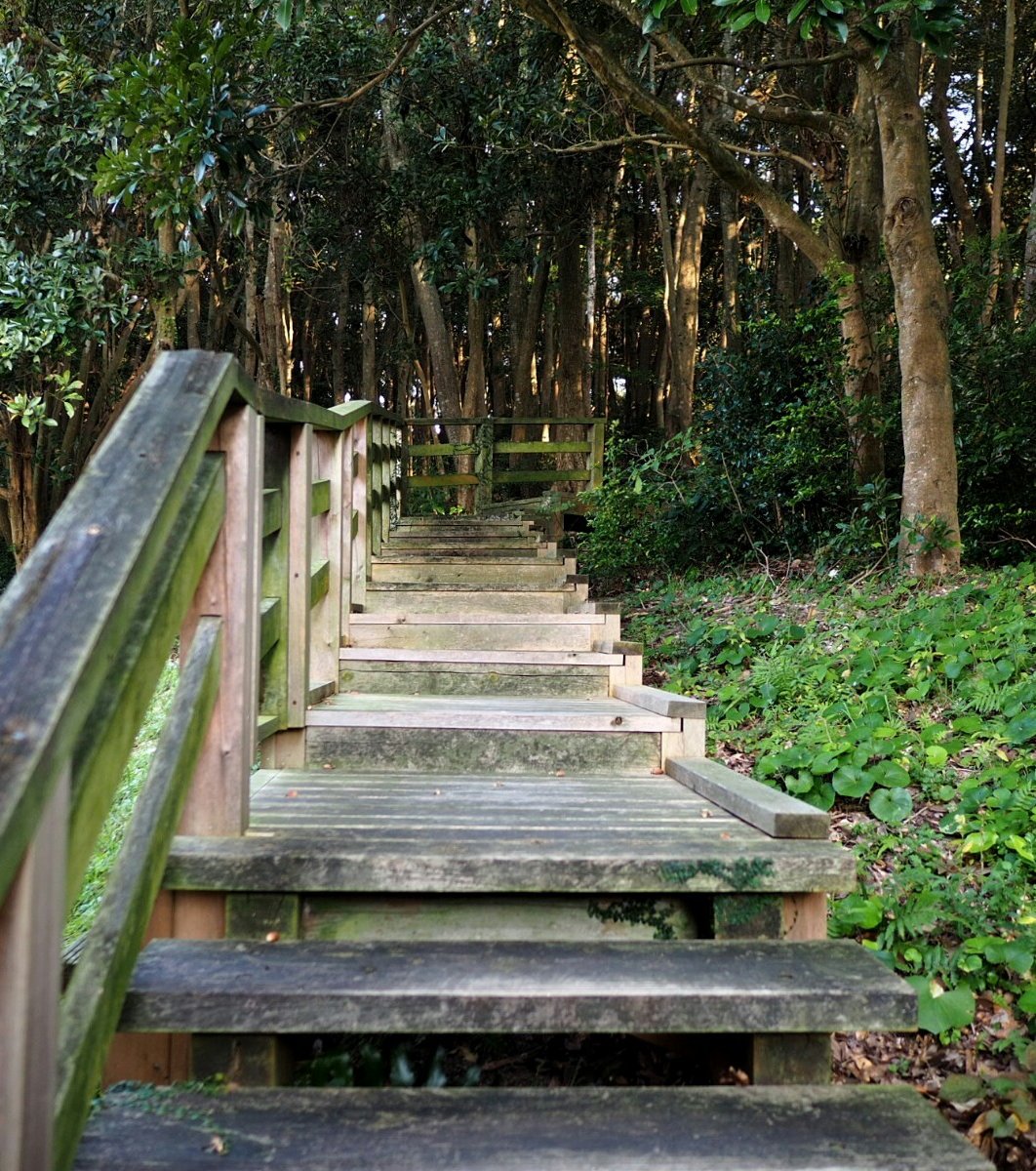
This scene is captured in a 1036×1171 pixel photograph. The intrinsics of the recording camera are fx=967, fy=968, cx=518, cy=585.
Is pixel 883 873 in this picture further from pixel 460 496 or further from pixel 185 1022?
pixel 460 496

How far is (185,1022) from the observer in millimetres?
1643

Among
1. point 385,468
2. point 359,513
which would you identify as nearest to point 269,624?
point 359,513

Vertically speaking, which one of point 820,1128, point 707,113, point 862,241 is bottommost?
point 820,1128

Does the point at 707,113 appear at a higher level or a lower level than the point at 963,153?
lower

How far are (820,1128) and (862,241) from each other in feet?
24.5

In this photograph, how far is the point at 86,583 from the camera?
1.27 meters

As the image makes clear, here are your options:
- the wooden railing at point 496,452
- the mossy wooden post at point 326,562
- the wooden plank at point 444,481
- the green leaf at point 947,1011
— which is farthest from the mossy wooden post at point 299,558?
the wooden plank at point 444,481

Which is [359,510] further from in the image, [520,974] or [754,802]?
[520,974]

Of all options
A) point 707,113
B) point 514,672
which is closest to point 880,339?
point 707,113

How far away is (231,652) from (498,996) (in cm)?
91

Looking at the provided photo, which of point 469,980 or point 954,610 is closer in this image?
point 469,980

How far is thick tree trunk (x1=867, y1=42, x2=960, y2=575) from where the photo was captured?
6.24m

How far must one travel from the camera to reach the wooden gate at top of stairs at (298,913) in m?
1.23

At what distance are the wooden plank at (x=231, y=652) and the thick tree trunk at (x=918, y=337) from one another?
17.0 ft
